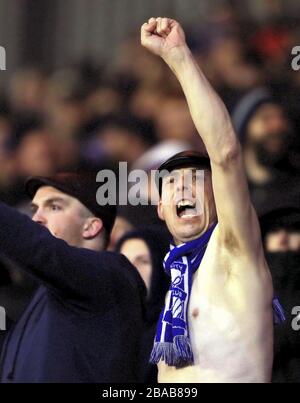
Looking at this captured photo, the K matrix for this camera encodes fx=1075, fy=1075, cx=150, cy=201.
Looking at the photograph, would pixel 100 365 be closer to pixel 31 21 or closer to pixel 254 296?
pixel 254 296

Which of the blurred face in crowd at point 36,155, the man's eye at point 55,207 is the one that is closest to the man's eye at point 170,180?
the man's eye at point 55,207

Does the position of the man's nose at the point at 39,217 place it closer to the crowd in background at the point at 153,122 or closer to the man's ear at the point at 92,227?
the man's ear at the point at 92,227

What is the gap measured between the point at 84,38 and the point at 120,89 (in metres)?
0.22

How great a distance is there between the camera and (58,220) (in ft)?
10.0

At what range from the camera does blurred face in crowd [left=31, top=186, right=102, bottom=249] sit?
3.04m

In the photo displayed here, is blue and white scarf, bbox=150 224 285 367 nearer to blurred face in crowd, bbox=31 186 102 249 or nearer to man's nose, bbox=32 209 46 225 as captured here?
blurred face in crowd, bbox=31 186 102 249

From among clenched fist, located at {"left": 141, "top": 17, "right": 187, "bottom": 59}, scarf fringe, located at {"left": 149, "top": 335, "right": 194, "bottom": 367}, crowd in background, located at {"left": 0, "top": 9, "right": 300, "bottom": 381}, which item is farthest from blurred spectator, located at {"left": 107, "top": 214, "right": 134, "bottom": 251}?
clenched fist, located at {"left": 141, "top": 17, "right": 187, "bottom": 59}

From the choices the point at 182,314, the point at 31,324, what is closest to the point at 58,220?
the point at 31,324

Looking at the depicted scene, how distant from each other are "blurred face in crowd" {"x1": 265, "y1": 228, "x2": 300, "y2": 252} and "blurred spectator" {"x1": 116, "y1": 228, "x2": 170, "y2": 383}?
1.02ft

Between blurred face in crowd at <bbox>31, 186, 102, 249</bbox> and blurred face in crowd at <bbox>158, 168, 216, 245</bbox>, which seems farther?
blurred face in crowd at <bbox>31, 186, 102, 249</bbox>

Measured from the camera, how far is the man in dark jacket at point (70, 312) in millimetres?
2635

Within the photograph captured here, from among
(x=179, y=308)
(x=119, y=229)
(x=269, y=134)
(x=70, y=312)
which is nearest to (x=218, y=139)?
(x=179, y=308)

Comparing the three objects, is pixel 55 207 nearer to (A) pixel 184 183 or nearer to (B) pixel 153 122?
(A) pixel 184 183

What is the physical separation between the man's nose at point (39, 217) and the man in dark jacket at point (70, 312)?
0.06m
